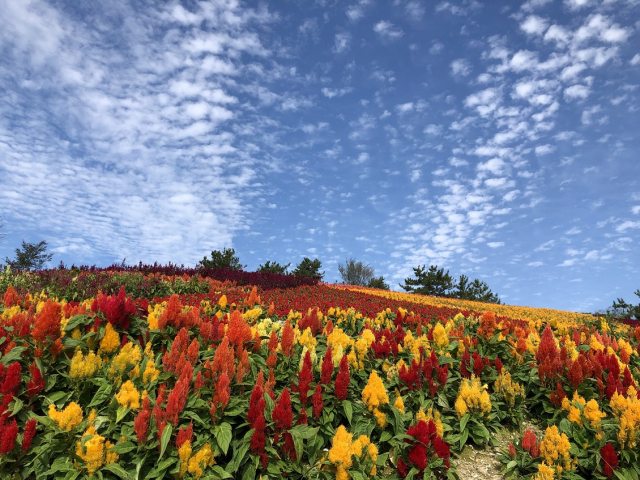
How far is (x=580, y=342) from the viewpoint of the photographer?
20.1 feet

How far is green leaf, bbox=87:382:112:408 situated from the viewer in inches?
126

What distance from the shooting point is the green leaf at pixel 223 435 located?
2.88 m

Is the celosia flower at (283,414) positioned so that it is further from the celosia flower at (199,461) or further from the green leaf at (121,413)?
the green leaf at (121,413)

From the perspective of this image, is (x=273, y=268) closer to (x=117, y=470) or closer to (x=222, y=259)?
(x=222, y=259)

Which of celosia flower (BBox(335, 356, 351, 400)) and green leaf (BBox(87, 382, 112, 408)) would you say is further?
celosia flower (BBox(335, 356, 351, 400))

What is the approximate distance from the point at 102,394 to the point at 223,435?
1133 millimetres

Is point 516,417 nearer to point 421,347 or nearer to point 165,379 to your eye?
point 421,347

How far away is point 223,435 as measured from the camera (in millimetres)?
2961

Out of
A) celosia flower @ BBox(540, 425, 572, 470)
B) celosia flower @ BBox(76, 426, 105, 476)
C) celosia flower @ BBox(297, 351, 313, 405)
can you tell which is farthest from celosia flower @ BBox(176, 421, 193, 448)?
celosia flower @ BBox(540, 425, 572, 470)

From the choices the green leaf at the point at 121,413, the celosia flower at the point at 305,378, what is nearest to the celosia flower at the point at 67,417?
the green leaf at the point at 121,413

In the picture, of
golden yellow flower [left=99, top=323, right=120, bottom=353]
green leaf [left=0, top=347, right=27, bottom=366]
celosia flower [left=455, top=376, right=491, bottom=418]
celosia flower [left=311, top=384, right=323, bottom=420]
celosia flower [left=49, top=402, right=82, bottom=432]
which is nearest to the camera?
celosia flower [left=49, top=402, right=82, bottom=432]

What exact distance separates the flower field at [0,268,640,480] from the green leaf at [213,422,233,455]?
0.01 metres

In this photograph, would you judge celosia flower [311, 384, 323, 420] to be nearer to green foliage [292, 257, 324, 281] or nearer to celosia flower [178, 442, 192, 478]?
celosia flower [178, 442, 192, 478]

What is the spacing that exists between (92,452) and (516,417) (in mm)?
4190
